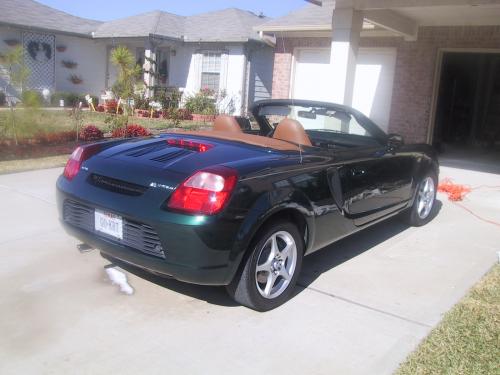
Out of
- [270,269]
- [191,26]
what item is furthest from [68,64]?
[270,269]

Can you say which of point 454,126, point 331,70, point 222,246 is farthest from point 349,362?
point 454,126

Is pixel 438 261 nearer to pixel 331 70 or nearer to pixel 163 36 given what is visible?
pixel 331 70

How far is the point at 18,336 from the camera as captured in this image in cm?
309

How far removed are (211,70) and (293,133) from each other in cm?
1580

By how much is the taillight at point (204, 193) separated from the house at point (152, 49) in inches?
611

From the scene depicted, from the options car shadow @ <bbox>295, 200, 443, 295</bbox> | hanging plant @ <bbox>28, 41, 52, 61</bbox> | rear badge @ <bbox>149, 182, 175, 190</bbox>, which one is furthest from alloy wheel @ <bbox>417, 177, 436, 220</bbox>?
hanging plant @ <bbox>28, 41, 52, 61</bbox>

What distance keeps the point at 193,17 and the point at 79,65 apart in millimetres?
5421

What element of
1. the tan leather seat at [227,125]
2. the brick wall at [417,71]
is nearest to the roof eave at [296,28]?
the brick wall at [417,71]

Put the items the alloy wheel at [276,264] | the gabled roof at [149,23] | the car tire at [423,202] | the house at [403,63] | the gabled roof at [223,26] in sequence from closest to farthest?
the alloy wheel at [276,264], the car tire at [423,202], the house at [403,63], the gabled roof at [223,26], the gabled roof at [149,23]

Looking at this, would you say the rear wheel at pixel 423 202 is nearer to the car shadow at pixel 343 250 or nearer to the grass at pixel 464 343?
the car shadow at pixel 343 250

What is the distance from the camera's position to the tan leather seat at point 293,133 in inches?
168

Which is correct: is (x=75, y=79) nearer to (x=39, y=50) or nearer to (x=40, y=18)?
(x=39, y=50)

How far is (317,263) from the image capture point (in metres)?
4.65

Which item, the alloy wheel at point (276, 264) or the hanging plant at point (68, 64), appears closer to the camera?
the alloy wheel at point (276, 264)
